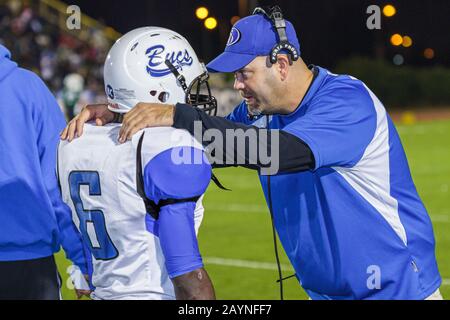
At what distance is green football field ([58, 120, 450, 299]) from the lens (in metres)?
8.40

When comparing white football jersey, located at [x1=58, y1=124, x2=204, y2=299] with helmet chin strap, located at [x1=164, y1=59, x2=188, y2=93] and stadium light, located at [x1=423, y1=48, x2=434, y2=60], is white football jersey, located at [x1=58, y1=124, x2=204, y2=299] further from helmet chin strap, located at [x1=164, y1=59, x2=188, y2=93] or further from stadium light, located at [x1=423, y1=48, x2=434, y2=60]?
stadium light, located at [x1=423, y1=48, x2=434, y2=60]

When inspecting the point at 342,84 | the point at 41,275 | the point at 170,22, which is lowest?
the point at 170,22

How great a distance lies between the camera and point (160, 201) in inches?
131

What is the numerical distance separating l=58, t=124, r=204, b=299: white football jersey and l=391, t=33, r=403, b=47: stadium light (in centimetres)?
4036

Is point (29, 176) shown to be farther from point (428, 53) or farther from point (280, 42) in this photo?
point (428, 53)

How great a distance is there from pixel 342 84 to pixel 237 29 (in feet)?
1.98

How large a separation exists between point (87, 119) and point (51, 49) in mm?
30736

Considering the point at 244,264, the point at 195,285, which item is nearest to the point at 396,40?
the point at 244,264

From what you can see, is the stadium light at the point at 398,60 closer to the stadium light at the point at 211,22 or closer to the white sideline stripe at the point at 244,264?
the stadium light at the point at 211,22

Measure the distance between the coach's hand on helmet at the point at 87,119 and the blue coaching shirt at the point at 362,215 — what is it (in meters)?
0.86

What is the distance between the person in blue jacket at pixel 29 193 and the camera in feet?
13.2

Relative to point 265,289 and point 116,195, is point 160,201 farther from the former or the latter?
point 265,289

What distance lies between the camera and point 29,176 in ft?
13.3
